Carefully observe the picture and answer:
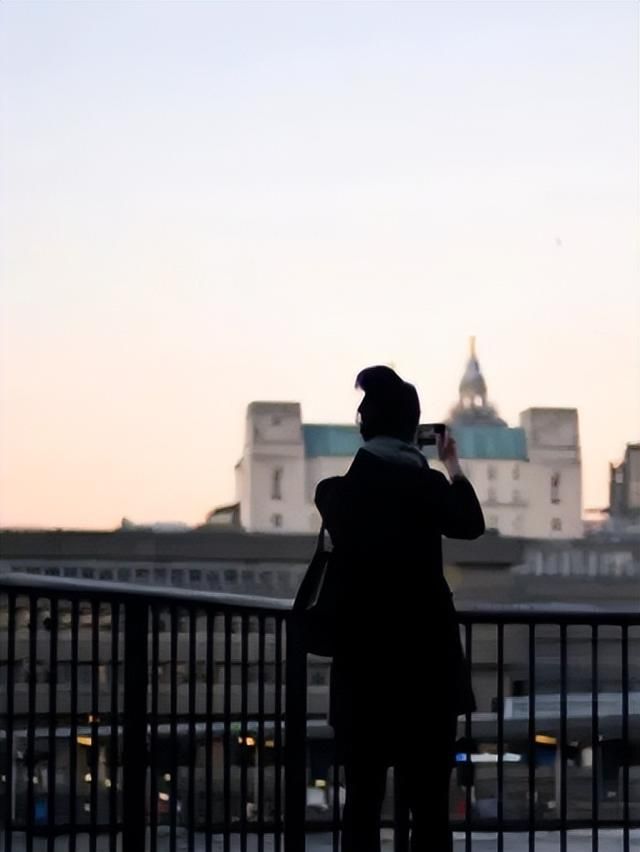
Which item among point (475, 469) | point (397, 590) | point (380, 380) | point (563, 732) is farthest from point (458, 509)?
point (475, 469)

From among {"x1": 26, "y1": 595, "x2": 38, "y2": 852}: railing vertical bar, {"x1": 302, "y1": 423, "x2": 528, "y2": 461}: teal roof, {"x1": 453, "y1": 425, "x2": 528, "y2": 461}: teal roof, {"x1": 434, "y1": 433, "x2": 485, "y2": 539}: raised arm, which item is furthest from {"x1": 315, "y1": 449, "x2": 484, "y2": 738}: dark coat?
{"x1": 453, "y1": 425, "x2": 528, "y2": 461}: teal roof

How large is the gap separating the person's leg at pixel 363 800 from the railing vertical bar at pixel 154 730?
41 cm

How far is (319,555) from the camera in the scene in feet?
8.97

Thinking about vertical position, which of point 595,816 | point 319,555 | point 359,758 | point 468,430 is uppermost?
point 468,430

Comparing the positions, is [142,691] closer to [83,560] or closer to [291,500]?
[83,560]

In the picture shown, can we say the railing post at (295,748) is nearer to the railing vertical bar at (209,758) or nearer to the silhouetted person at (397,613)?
the railing vertical bar at (209,758)

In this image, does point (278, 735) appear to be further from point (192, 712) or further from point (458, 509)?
point (458, 509)

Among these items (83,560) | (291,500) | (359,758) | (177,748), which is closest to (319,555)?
(359,758)

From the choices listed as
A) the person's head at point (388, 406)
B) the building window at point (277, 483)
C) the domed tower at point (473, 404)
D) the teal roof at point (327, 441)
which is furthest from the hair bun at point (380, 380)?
the domed tower at point (473, 404)

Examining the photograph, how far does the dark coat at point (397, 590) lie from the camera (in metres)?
2.65

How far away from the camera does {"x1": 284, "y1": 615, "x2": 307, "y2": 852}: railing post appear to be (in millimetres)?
3254

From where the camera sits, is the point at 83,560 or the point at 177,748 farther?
the point at 83,560

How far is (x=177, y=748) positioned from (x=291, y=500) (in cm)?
11403

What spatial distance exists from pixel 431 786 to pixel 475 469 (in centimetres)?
11350
